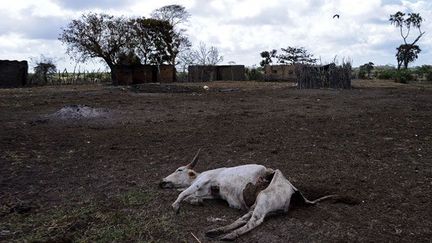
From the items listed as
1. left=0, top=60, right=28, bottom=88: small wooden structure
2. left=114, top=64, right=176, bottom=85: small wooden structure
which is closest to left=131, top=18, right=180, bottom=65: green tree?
left=114, top=64, right=176, bottom=85: small wooden structure

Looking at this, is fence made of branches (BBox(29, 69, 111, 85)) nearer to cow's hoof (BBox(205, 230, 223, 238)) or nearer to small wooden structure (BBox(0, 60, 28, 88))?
small wooden structure (BBox(0, 60, 28, 88))

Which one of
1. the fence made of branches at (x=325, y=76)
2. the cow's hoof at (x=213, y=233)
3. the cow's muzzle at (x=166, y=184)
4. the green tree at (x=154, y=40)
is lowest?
the cow's hoof at (x=213, y=233)

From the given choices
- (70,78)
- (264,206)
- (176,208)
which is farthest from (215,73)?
(264,206)

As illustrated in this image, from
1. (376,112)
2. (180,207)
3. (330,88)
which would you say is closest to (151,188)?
(180,207)

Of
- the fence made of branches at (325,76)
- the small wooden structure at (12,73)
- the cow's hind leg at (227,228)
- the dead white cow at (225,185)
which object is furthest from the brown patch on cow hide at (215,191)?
the small wooden structure at (12,73)

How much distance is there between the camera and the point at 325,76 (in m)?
20.6

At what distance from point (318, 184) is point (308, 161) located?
3.36 feet

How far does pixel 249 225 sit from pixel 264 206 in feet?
0.79

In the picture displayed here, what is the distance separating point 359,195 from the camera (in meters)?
4.42

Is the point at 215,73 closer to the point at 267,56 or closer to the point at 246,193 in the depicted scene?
the point at 267,56

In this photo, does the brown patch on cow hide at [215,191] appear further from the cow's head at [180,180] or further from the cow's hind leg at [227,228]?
the cow's hind leg at [227,228]

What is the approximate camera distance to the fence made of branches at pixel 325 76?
20.4 m

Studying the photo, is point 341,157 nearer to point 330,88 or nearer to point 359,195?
point 359,195

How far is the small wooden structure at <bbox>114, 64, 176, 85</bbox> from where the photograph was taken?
26.8 m
